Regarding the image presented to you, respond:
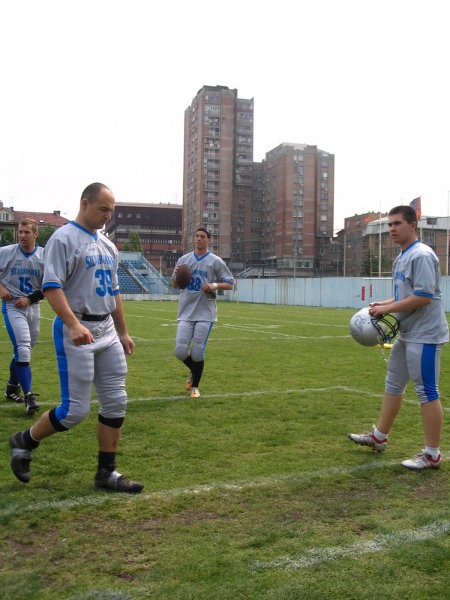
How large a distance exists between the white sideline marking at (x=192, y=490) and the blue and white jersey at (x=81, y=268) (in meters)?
1.26

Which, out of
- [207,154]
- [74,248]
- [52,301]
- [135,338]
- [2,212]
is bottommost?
[135,338]

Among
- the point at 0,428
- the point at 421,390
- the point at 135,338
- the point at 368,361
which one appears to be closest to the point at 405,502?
the point at 421,390

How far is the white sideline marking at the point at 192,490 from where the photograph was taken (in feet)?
12.8

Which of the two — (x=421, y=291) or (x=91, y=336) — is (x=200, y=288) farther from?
(x=91, y=336)

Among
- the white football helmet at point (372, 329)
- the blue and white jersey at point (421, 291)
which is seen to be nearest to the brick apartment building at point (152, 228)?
the white football helmet at point (372, 329)

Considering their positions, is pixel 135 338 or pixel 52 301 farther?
pixel 135 338

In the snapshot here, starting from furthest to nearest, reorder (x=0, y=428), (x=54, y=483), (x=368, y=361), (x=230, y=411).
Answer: (x=368, y=361) → (x=230, y=411) → (x=0, y=428) → (x=54, y=483)

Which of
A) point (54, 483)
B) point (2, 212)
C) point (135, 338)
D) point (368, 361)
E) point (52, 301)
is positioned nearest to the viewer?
point (52, 301)

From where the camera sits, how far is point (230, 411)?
6.96m

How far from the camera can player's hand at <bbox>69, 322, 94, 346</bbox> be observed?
12.7 feet

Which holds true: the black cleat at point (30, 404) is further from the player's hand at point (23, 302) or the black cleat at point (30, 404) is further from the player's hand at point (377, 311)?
the player's hand at point (377, 311)

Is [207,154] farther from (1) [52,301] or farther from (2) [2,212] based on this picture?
(1) [52,301]

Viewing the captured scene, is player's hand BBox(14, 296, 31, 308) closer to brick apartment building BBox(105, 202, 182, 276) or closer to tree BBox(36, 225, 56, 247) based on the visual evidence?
tree BBox(36, 225, 56, 247)

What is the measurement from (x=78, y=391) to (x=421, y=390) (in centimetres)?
272
